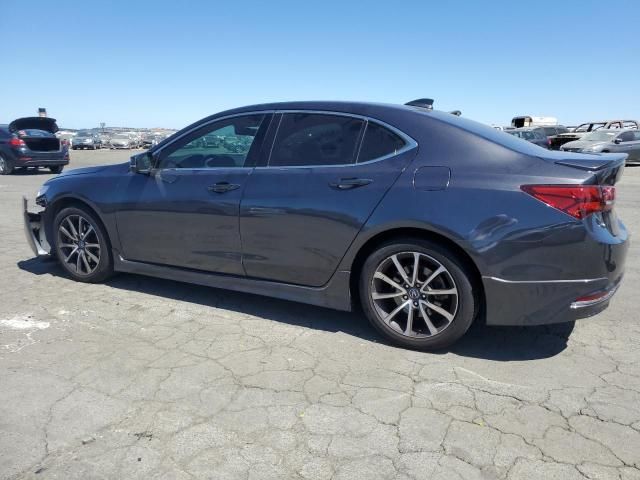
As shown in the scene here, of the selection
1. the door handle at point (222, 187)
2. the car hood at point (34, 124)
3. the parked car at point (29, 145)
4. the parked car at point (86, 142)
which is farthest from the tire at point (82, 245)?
the parked car at point (86, 142)

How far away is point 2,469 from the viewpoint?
2.25m


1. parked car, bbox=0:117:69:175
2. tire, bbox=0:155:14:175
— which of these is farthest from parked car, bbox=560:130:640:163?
tire, bbox=0:155:14:175

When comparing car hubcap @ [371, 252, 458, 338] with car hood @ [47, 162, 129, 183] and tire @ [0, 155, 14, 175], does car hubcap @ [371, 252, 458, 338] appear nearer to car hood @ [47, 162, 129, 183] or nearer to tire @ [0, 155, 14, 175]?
car hood @ [47, 162, 129, 183]

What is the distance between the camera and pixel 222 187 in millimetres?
3879

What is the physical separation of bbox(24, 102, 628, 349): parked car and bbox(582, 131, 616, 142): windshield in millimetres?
19260

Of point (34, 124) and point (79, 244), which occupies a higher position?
point (34, 124)

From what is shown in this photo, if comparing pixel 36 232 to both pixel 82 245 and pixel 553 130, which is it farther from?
pixel 553 130

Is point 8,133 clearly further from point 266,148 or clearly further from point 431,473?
point 431,473

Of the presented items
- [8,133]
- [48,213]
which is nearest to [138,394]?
[48,213]

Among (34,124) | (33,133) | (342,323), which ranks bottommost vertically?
(342,323)

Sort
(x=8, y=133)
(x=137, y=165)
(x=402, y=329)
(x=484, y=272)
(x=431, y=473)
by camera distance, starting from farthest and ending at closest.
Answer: (x=8, y=133)
(x=137, y=165)
(x=402, y=329)
(x=484, y=272)
(x=431, y=473)

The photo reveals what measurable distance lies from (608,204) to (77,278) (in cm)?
440

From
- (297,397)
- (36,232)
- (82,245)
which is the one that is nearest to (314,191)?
(297,397)

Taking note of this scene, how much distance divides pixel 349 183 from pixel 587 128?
28.2m
